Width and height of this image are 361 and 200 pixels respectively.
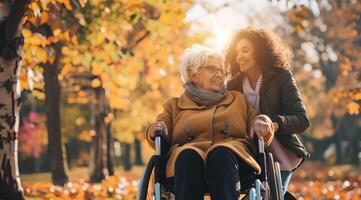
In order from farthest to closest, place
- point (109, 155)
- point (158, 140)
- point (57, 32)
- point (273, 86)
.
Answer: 1. point (109, 155)
2. point (57, 32)
3. point (273, 86)
4. point (158, 140)

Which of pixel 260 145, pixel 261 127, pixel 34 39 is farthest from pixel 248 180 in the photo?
pixel 34 39

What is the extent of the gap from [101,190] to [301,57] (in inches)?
1086

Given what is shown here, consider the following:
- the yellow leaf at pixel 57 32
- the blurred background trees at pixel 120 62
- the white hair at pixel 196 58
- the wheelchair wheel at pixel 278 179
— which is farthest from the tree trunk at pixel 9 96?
the wheelchair wheel at pixel 278 179

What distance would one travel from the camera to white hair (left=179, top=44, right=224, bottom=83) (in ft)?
17.2

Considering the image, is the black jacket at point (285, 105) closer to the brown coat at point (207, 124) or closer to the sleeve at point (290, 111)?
the sleeve at point (290, 111)

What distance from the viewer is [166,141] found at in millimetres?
5082

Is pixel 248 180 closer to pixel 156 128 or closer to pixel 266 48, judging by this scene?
pixel 156 128

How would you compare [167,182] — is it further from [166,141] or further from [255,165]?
[255,165]

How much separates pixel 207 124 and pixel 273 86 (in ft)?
2.23

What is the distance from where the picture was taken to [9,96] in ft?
26.3

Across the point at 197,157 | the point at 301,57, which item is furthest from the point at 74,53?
the point at 301,57

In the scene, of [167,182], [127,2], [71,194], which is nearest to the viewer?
[167,182]

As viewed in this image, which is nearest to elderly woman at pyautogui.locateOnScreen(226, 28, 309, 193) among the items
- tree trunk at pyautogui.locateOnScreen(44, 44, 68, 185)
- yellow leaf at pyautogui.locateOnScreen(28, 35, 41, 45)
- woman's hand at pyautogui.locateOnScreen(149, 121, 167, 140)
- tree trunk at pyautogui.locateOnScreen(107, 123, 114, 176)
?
woman's hand at pyautogui.locateOnScreen(149, 121, 167, 140)

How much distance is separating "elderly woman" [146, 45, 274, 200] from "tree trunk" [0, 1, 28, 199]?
3.15 metres
